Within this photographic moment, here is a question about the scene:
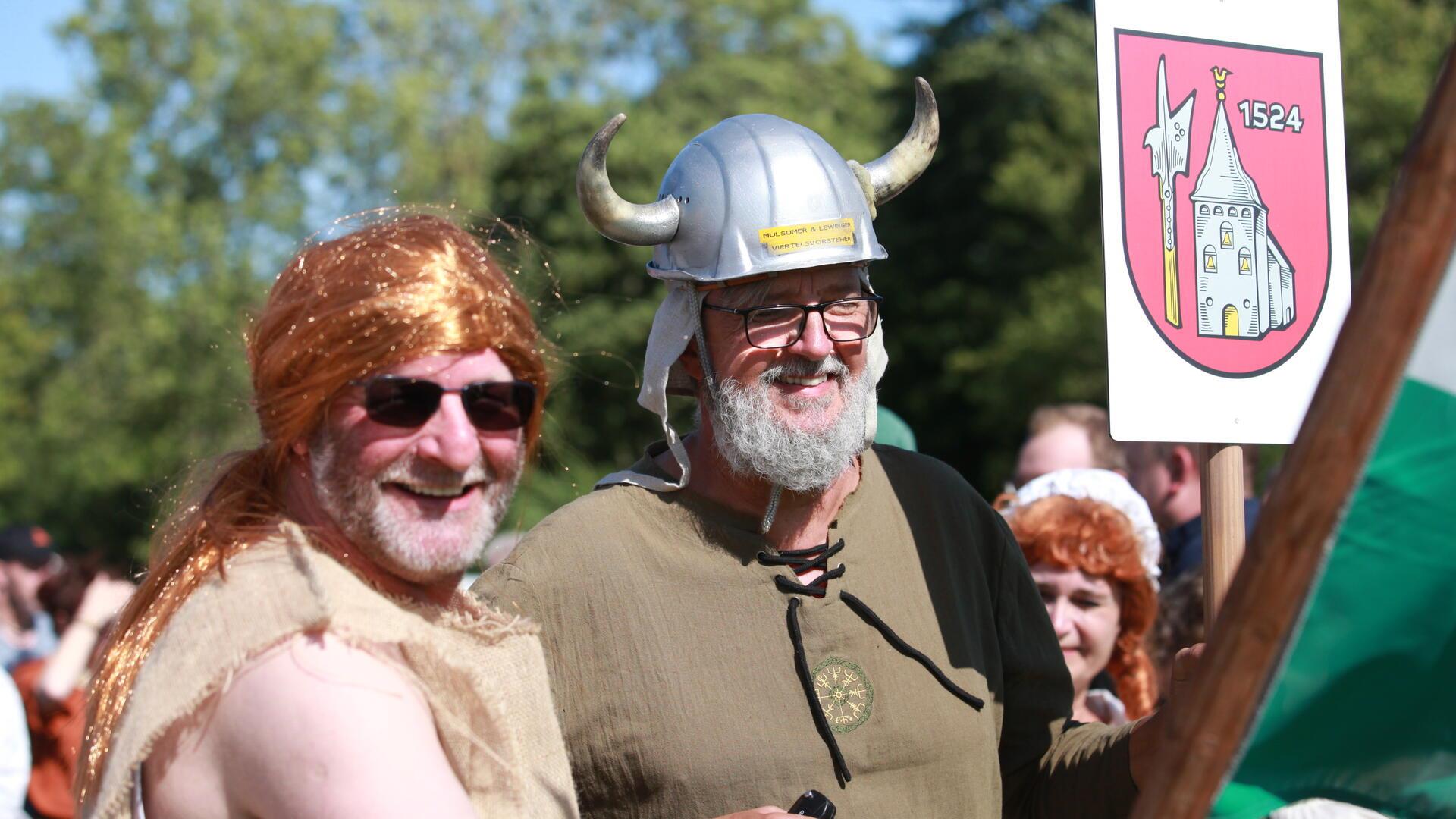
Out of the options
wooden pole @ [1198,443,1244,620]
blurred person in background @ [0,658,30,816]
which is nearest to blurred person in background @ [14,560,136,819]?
blurred person in background @ [0,658,30,816]

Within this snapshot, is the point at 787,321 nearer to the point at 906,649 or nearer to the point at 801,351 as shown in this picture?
the point at 801,351

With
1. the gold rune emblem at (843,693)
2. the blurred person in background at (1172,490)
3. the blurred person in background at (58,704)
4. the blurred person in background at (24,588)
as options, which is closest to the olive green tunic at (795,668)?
the gold rune emblem at (843,693)

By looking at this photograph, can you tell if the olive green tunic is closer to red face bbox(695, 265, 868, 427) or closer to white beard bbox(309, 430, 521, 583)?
red face bbox(695, 265, 868, 427)

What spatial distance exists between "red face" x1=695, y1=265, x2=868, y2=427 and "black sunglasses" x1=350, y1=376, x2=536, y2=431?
0.65 metres

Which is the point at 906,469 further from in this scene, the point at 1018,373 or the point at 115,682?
the point at 1018,373

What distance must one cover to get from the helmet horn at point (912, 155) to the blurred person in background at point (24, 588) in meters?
5.51

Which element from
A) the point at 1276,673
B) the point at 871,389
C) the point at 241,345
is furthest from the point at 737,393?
the point at 1276,673

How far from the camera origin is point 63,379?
2789 cm

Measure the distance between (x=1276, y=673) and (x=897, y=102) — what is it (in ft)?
87.6

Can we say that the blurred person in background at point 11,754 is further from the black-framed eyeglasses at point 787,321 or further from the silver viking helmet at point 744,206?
the black-framed eyeglasses at point 787,321

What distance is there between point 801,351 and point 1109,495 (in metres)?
1.59

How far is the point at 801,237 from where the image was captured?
8.17 feet

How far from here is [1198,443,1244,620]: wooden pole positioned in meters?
2.37

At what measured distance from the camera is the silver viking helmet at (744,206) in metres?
2.49
